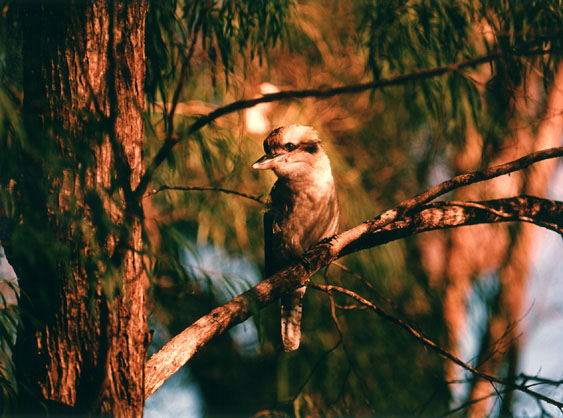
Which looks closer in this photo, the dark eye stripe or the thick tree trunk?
the thick tree trunk

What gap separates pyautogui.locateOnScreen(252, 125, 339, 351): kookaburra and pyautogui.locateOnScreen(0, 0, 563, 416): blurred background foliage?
0.09 m

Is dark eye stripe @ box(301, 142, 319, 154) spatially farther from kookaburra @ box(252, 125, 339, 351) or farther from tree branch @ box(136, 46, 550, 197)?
tree branch @ box(136, 46, 550, 197)

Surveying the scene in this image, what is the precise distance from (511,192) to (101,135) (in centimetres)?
151

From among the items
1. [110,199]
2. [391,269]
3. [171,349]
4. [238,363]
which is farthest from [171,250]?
[238,363]

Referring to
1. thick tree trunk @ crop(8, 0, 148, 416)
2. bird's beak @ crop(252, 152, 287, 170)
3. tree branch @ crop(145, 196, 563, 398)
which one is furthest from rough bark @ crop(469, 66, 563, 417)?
thick tree trunk @ crop(8, 0, 148, 416)

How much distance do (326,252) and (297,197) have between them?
242 millimetres

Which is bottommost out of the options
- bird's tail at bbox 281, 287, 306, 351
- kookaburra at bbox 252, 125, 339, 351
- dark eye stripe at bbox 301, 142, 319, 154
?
bird's tail at bbox 281, 287, 306, 351

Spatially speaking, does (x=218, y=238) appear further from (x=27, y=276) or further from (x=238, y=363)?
(x=238, y=363)

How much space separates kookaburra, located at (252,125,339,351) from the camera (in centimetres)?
137

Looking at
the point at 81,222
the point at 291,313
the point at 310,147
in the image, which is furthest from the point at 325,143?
the point at 81,222

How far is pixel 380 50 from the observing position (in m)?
1.29

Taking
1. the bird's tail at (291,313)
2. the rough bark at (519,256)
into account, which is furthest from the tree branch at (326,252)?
the rough bark at (519,256)

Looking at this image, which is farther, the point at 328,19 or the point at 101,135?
the point at 328,19

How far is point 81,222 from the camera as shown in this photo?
2.52ft
